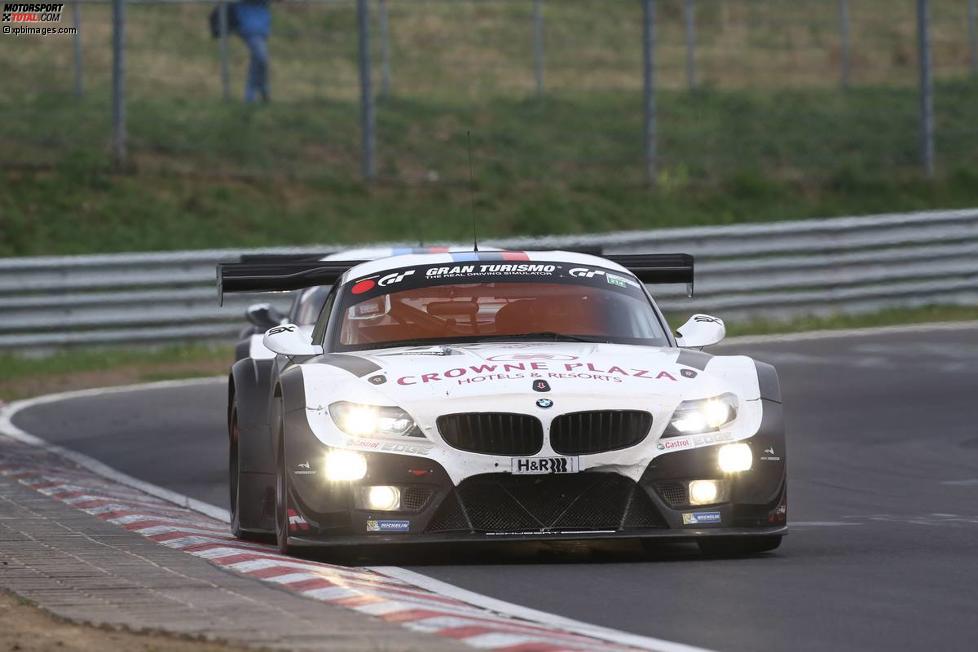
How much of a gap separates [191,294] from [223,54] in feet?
25.1

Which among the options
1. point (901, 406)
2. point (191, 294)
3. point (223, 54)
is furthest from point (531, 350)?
point (223, 54)

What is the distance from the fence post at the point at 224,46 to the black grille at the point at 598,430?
20271 millimetres

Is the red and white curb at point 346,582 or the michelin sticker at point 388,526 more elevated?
the michelin sticker at point 388,526

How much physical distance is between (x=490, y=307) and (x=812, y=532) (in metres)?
1.81

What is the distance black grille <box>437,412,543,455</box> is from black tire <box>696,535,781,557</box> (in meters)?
0.89

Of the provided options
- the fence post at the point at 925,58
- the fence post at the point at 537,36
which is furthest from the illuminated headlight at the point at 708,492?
the fence post at the point at 537,36

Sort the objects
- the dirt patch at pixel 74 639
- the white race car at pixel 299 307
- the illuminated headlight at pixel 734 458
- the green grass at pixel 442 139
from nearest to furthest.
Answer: the dirt patch at pixel 74 639 < the illuminated headlight at pixel 734 458 < the white race car at pixel 299 307 < the green grass at pixel 442 139

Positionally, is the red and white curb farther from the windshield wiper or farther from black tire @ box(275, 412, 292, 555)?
the windshield wiper

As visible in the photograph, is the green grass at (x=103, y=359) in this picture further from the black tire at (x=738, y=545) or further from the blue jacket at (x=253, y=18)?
the black tire at (x=738, y=545)

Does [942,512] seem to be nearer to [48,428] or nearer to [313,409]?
[313,409]

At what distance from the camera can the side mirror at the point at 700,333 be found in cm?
993

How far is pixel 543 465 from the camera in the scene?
8.61m

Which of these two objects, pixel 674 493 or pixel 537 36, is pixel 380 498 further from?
pixel 537 36
